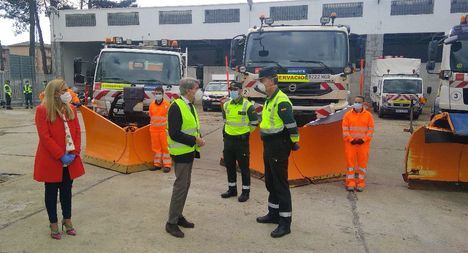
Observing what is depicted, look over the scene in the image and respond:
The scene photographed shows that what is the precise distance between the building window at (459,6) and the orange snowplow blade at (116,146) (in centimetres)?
2456

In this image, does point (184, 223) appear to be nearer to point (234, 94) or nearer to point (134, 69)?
point (234, 94)

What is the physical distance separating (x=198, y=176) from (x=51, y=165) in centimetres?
354

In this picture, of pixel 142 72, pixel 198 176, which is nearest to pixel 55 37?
pixel 142 72

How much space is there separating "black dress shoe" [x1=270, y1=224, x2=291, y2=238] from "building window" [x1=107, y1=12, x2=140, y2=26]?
93.4ft

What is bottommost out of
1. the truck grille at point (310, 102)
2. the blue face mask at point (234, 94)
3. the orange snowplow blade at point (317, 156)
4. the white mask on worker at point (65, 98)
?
the orange snowplow blade at point (317, 156)

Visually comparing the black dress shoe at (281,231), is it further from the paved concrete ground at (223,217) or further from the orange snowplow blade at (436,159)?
the orange snowplow blade at (436,159)

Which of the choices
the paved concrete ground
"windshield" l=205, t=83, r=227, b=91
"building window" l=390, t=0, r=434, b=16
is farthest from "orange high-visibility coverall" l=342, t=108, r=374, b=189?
"building window" l=390, t=0, r=434, b=16

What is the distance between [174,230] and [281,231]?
4.01 ft

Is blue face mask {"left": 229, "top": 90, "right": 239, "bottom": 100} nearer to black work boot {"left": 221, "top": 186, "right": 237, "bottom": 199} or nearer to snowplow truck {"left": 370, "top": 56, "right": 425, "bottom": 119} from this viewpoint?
black work boot {"left": 221, "top": 186, "right": 237, "bottom": 199}

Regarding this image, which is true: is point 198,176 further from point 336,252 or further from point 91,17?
point 91,17

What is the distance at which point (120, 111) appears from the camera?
8609 millimetres

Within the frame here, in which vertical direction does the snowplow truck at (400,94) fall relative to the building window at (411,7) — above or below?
below

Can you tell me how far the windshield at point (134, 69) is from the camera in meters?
8.92

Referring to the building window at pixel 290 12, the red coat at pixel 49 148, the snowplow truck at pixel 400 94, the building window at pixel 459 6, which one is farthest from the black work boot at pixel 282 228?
the building window at pixel 459 6
